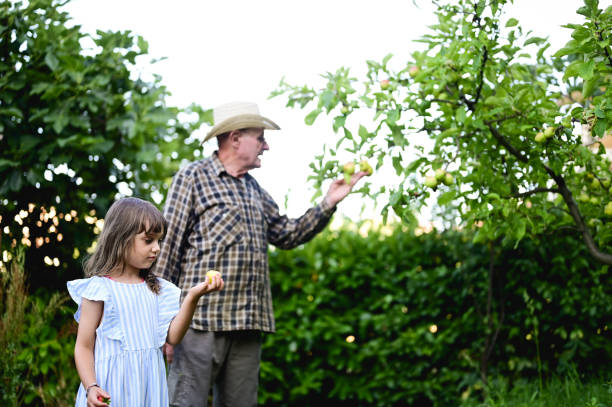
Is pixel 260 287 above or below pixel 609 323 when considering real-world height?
above

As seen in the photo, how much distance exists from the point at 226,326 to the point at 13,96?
2.04 m

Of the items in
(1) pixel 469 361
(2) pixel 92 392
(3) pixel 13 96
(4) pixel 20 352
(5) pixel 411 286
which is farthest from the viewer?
(5) pixel 411 286

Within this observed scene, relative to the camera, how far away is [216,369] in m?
3.18

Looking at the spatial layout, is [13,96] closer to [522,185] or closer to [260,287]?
[260,287]

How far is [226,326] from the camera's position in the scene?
3.13 meters

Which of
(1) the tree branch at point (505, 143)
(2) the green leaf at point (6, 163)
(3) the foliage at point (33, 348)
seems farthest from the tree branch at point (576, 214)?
(2) the green leaf at point (6, 163)

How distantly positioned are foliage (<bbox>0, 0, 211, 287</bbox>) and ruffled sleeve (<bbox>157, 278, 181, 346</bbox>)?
1655 mm

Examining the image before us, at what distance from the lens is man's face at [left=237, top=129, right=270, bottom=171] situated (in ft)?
11.1

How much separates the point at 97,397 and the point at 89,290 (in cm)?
35

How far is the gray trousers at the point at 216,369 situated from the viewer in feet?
10.2

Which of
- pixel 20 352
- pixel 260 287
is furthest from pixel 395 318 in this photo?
pixel 20 352

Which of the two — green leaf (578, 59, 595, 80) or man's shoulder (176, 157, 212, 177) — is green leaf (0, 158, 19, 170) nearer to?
man's shoulder (176, 157, 212, 177)

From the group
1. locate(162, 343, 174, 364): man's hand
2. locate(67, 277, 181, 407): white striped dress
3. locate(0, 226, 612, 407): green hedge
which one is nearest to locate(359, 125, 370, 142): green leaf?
locate(67, 277, 181, 407): white striped dress

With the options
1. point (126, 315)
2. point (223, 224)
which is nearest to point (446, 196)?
point (223, 224)
